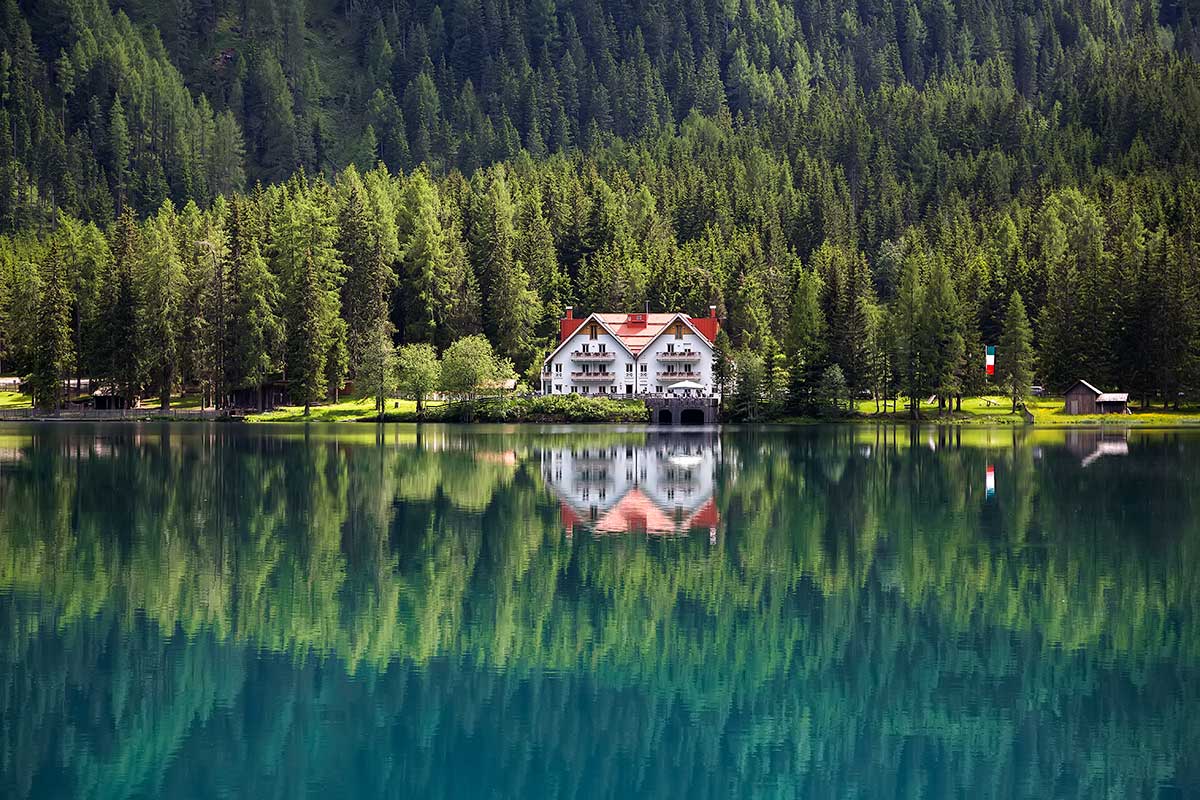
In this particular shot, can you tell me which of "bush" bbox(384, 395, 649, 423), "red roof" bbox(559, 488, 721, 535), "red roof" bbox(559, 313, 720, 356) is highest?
"red roof" bbox(559, 313, 720, 356)

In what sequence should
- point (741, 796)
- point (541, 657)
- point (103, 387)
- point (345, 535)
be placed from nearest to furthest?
point (741, 796) < point (541, 657) < point (345, 535) < point (103, 387)

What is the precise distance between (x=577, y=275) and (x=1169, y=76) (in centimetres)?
10543

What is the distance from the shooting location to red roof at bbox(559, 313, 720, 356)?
115 meters

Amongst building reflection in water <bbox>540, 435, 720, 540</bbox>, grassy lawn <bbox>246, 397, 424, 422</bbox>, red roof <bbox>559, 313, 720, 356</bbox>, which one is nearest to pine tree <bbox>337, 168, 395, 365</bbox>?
grassy lawn <bbox>246, 397, 424, 422</bbox>

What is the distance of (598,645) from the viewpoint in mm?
20594

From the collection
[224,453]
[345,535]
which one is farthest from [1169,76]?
[345,535]

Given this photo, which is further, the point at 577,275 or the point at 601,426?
the point at 577,275

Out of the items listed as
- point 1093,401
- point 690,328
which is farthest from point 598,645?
point 690,328

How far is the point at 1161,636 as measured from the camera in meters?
21.3

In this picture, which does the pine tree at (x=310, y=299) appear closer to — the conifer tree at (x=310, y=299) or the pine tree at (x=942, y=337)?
the conifer tree at (x=310, y=299)

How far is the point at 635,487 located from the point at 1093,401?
220 ft

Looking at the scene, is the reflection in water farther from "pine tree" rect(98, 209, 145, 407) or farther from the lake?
"pine tree" rect(98, 209, 145, 407)

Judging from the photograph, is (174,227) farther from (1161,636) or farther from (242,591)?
(1161,636)

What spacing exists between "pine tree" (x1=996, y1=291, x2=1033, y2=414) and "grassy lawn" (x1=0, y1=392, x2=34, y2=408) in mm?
79692
